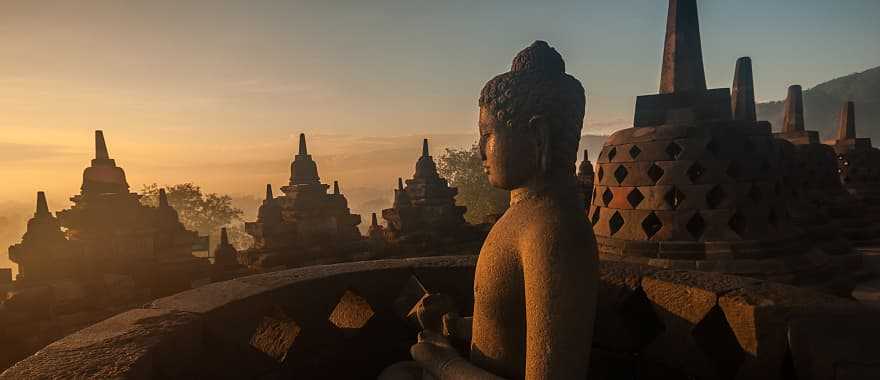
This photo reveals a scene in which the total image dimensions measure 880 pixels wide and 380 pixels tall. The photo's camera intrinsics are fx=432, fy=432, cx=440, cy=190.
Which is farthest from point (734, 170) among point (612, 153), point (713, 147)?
point (612, 153)

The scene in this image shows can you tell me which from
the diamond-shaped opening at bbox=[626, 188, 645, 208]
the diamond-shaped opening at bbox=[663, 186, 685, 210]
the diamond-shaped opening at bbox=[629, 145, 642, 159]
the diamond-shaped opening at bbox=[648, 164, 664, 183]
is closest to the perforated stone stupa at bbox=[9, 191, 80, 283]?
the diamond-shaped opening at bbox=[626, 188, 645, 208]

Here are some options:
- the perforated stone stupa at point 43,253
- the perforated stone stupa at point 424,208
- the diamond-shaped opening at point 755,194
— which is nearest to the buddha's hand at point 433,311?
the diamond-shaped opening at point 755,194

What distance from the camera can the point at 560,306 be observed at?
1.52 metres

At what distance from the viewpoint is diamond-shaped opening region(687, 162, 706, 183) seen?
4.18 m

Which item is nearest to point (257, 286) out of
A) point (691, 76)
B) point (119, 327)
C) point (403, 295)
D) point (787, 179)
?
point (119, 327)

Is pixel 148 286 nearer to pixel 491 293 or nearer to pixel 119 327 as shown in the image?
pixel 119 327

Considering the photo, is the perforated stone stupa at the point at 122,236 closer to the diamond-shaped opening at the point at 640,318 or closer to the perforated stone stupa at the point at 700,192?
the perforated stone stupa at the point at 700,192

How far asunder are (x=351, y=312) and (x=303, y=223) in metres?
10.3

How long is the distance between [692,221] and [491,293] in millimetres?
3290

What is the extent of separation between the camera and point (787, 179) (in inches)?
194

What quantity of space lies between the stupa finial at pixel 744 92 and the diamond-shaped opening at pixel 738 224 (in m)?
2.50

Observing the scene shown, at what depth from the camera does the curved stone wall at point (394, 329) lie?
185 centimetres

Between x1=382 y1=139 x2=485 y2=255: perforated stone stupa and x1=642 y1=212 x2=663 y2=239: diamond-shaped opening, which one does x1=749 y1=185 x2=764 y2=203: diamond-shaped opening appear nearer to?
x1=642 y1=212 x2=663 y2=239: diamond-shaped opening

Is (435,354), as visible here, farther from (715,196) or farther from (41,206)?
(41,206)
